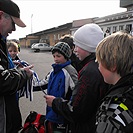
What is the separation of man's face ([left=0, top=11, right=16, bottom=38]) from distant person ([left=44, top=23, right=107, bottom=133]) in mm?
661

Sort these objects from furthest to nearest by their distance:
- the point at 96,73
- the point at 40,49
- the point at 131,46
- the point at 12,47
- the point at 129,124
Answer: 1. the point at 40,49
2. the point at 12,47
3. the point at 96,73
4. the point at 131,46
5. the point at 129,124

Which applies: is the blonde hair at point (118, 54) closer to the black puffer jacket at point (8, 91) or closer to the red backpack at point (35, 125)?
the black puffer jacket at point (8, 91)

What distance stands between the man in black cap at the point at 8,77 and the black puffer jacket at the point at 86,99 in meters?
0.49

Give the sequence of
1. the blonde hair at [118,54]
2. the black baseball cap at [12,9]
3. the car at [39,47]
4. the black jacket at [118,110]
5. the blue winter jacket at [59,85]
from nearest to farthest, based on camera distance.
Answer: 1. the black jacket at [118,110]
2. the blonde hair at [118,54]
3. the black baseball cap at [12,9]
4. the blue winter jacket at [59,85]
5. the car at [39,47]

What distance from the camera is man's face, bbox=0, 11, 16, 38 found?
1947mm

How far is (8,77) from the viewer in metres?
1.81

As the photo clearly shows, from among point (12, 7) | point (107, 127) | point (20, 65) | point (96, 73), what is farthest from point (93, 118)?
point (12, 7)

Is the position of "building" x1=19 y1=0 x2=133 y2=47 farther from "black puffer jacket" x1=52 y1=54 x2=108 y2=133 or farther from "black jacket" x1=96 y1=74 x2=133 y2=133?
"black jacket" x1=96 y1=74 x2=133 y2=133

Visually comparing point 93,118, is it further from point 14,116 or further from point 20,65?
point 20,65

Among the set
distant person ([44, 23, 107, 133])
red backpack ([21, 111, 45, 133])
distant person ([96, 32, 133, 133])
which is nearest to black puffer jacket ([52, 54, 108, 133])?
distant person ([44, 23, 107, 133])

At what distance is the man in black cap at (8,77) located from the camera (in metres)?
1.82

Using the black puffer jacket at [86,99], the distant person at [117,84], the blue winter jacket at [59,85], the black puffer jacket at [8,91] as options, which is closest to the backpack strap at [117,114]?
the distant person at [117,84]

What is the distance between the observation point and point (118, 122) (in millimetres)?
1150

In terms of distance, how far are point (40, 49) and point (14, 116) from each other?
116 feet
